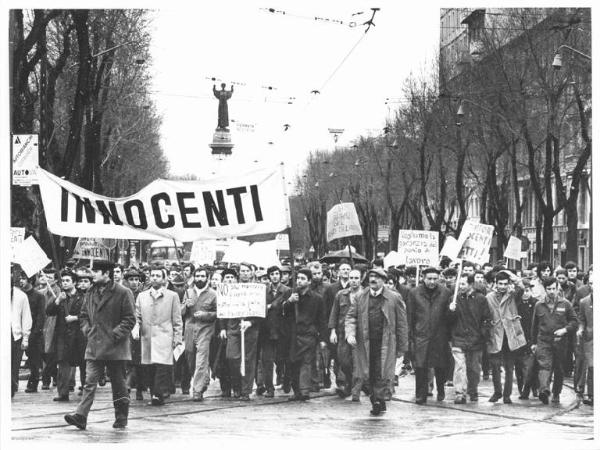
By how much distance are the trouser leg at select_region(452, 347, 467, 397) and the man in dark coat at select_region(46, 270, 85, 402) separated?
4.70 meters

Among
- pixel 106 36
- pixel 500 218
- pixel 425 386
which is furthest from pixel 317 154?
pixel 425 386

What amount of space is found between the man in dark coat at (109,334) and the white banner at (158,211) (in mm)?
733

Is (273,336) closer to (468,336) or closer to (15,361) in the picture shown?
(468,336)

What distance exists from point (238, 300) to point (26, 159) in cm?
425

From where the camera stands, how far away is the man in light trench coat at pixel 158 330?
15.7 meters

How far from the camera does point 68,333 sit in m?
16.4

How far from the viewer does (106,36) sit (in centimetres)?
3412

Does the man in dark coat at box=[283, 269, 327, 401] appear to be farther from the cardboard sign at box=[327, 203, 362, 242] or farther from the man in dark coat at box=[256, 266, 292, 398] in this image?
the cardboard sign at box=[327, 203, 362, 242]

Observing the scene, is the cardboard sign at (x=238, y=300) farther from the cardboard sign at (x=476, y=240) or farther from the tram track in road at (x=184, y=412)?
the cardboard sign at (x=476, y=240)

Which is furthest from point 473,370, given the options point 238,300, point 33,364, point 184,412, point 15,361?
point 15,361

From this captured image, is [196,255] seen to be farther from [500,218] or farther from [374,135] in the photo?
[374,135]

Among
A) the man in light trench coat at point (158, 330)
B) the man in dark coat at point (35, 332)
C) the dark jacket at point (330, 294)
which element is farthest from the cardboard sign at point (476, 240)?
the man in dark coat at point (35, 332)

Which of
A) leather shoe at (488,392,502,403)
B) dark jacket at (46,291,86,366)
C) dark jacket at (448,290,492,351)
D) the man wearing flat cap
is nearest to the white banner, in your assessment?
the man wearing flat cap

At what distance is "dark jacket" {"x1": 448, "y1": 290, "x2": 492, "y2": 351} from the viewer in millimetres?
16109
